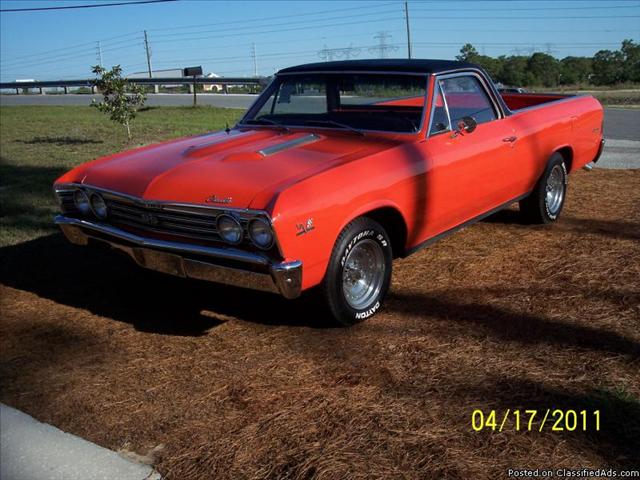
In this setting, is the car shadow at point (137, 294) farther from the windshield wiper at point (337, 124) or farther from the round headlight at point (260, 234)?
the windshield wiper at point (337, 124)

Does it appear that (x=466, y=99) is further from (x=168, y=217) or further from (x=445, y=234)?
(x=168, y=217)

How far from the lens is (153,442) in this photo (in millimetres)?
3105

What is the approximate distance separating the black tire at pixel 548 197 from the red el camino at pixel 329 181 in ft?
0.09

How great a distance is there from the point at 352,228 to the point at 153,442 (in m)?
1.65

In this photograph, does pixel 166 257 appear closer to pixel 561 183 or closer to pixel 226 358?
pixel 226 358

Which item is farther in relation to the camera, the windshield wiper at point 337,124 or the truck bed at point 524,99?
the truck bed at point 524,99

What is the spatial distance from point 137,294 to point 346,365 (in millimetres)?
2119

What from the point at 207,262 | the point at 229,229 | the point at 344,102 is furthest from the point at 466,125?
the point at 207,262

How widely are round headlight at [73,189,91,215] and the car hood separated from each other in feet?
0.30

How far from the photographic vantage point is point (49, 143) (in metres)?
15.1

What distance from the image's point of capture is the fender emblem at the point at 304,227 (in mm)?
3662

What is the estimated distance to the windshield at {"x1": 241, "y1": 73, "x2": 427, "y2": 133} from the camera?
16.5 feet

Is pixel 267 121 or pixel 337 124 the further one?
pixel 267 121

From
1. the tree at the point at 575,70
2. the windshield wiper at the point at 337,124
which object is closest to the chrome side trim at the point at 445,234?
the windshield wiper at the point at 337,124
